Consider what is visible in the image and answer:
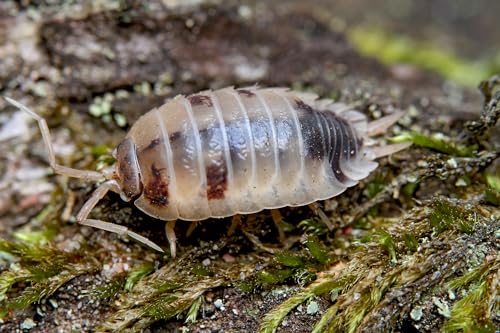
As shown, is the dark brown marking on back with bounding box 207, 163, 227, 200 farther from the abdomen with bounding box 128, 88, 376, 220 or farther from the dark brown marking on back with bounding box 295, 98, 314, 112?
the dark brown marking on back with bounding box 295, 98, 314, 112

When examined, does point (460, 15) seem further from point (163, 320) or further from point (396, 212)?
point (163, 320)

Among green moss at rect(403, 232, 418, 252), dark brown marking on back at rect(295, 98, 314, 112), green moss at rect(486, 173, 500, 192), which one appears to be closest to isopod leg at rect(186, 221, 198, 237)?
dark brown marking on back at rect(295, 98, 314, 112)

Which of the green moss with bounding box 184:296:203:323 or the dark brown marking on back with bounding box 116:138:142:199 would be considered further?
the dark brown marking on back with bounding box 116:138:142:199

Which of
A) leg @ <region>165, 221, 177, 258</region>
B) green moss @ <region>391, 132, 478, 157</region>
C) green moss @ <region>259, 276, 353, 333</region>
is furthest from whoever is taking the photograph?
green moss @ <region>391, 132, 478, 157</region>

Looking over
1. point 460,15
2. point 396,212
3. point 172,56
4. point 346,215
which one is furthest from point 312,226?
point 460,15

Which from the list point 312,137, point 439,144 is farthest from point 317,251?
point 439,144

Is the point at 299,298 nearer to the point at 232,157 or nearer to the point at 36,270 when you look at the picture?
the point at 232,157
